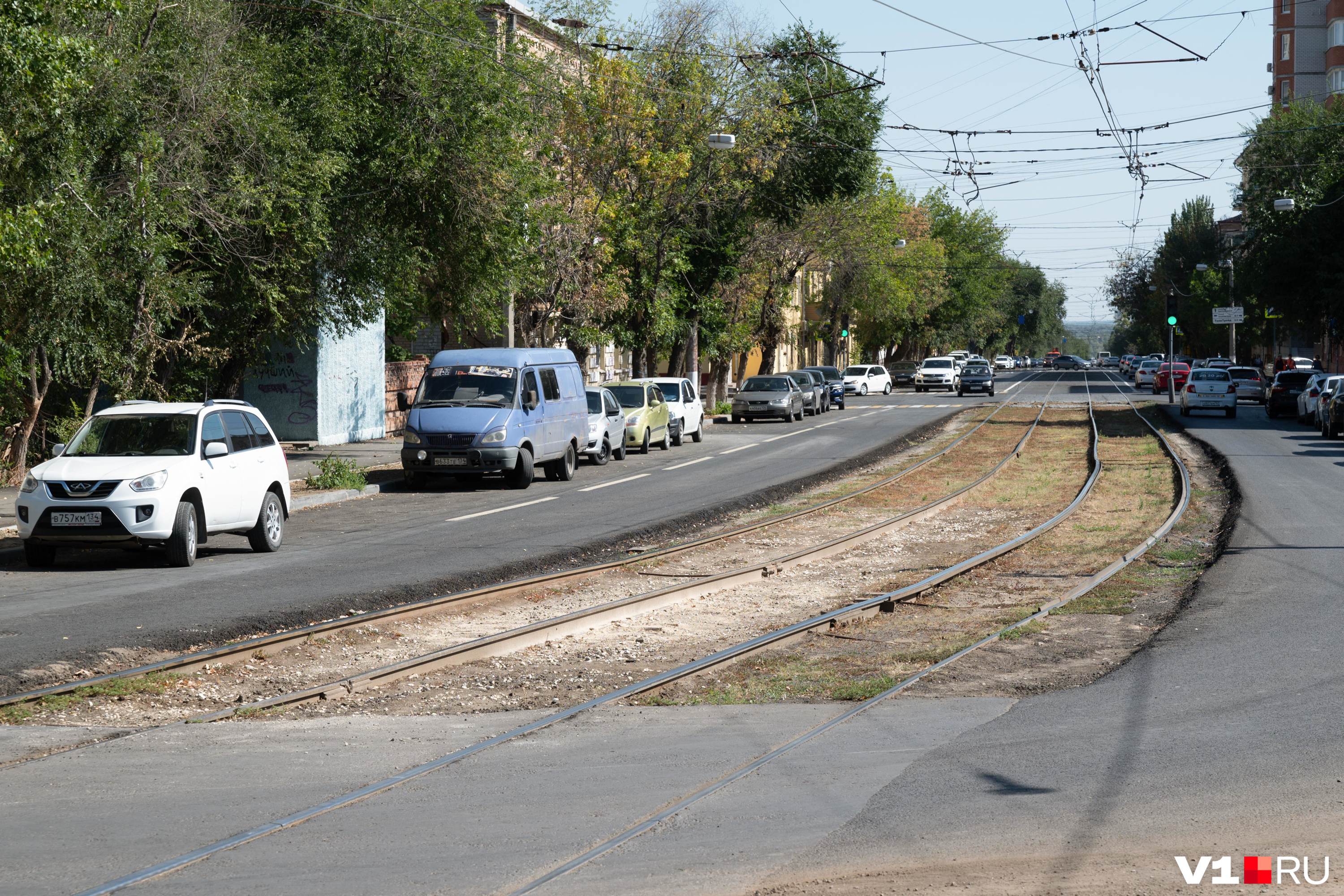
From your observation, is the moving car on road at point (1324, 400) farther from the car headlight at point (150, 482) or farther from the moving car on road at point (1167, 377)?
the car headlight at point (150, 482)

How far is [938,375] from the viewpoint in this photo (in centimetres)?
7631

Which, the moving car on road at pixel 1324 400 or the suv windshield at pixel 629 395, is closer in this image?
the suv windshield at pixel 629 395

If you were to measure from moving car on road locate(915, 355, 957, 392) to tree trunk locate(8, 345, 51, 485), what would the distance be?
6038 cm

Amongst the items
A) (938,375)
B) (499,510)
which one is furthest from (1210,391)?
(938,375)

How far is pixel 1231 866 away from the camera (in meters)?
4.90

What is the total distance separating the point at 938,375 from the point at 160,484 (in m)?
66.3

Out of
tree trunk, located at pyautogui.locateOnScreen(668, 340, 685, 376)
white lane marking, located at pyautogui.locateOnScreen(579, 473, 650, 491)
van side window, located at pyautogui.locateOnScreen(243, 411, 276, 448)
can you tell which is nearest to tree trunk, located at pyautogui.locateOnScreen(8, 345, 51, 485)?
van side window, located at pyautogui.locateOnScreen(243, 411, 276, 448)

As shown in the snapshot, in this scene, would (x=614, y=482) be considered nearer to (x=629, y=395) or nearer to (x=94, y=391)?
(x=629, y=395)

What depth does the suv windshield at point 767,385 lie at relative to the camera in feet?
144

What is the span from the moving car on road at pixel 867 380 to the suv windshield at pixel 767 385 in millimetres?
27322

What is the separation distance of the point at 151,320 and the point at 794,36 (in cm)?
3573

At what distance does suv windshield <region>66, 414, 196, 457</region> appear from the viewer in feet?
45.5

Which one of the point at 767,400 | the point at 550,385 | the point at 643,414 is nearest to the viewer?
the point at 550,385

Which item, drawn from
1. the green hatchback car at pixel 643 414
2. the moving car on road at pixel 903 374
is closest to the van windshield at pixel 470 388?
the green hatchback car at pixel 643 414
